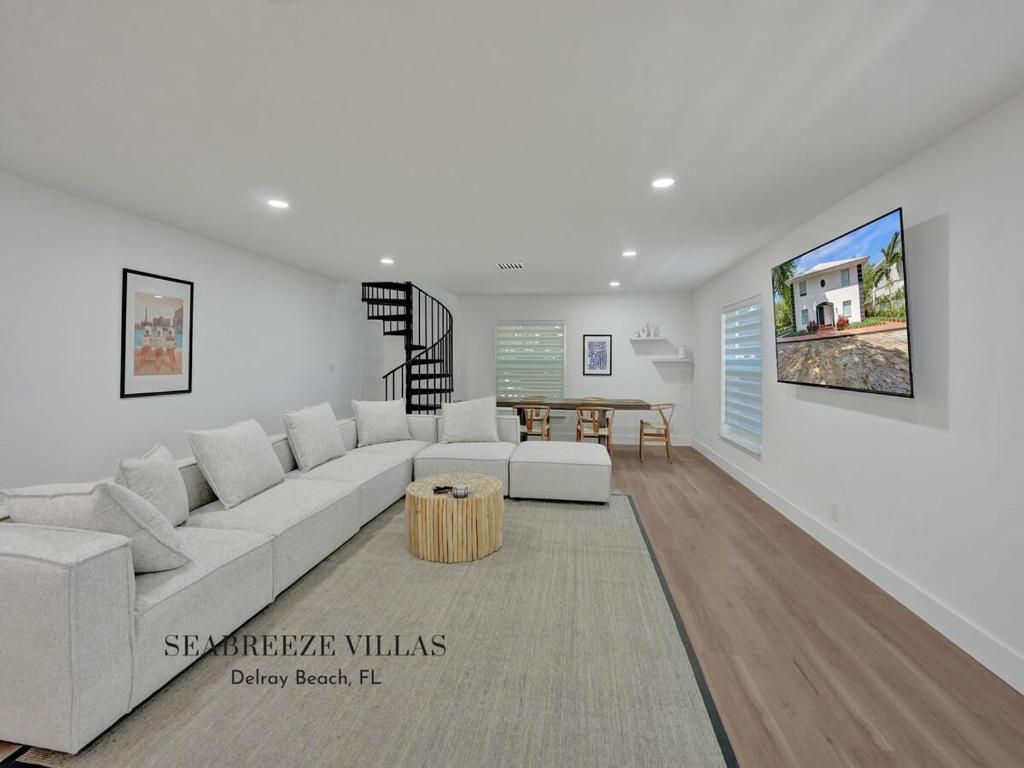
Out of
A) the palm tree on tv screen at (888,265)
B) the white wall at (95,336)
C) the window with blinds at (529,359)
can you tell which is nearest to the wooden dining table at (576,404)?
the window with blinds at (529,359)

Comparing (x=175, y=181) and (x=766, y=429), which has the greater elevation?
(x=175, y=181)

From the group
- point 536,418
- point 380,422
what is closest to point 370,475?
point 380,422

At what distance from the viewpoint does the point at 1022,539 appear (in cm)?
189

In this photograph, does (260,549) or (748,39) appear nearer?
(748,39)

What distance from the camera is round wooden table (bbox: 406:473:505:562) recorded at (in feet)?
9.48

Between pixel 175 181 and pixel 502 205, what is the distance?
2.05 meters

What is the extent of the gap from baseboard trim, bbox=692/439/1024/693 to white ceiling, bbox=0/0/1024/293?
7.44 ft

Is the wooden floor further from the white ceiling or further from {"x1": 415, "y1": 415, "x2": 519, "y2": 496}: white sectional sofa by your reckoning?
the white ceiling

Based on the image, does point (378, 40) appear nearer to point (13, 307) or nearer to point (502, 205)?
point (502, 205)

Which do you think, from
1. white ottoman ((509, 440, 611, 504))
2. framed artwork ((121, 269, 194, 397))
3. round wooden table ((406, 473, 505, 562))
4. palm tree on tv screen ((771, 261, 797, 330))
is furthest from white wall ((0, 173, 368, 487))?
palm tree on tv screen ((771, 261, 797, 330))

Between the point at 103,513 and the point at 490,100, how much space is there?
2.20 metres

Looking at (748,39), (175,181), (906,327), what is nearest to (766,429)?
(906,327)

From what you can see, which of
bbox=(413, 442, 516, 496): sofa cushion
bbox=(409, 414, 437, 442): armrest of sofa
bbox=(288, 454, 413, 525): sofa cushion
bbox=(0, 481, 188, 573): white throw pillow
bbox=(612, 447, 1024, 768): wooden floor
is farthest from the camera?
bbox=(409, 414, 437, 442): armrest of sofa

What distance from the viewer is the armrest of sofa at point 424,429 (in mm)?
4988
